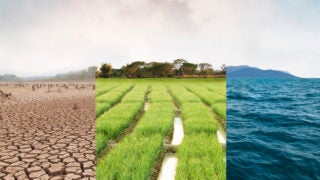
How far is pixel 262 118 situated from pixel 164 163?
16.3 feet

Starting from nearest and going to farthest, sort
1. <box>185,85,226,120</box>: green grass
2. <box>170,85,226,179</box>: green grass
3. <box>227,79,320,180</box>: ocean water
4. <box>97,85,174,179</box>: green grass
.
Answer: <box>170,85,226,179</box>: green grass < <box>97,85,174,179</box>: green grass < <box>227,79,320,180</box>: ocean water < <box>185,85,226,120</box>: green grass

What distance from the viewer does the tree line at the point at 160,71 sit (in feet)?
13.4

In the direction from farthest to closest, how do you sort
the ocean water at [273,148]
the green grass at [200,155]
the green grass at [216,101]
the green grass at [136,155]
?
the green grass at [216,101], the ocean water at [273,148], the green grass at [136,155], the green grass at [200,155]

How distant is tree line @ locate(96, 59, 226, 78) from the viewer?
4094 millimetres

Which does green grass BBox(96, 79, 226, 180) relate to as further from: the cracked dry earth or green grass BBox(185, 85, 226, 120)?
green grass BBox(185, 85, 226, 120)

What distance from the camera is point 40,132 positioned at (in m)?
6.95

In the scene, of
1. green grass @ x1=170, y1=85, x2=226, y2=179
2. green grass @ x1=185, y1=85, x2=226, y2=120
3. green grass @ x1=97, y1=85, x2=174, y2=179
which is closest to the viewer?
green grass @ x1=170, y1=85, x2=226, y2=179

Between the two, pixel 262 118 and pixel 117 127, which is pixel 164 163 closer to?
pixel 117 127

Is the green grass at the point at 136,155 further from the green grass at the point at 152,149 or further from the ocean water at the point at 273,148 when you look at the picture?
the ocean water at the point at 273,148

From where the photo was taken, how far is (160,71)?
4738mm

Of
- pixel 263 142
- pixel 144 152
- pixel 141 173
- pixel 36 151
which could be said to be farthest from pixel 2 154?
pixel 263 142

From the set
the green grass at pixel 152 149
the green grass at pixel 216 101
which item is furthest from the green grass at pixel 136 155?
the green grass at pixel 216 101

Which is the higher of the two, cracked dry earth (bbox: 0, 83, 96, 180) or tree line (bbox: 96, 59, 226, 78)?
tree line (bbox: 96, 59, 226, 78)

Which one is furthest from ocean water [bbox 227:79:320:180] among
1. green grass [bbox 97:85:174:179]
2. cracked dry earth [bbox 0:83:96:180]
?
cracked dry earth [bbox 0:83:96:180]
